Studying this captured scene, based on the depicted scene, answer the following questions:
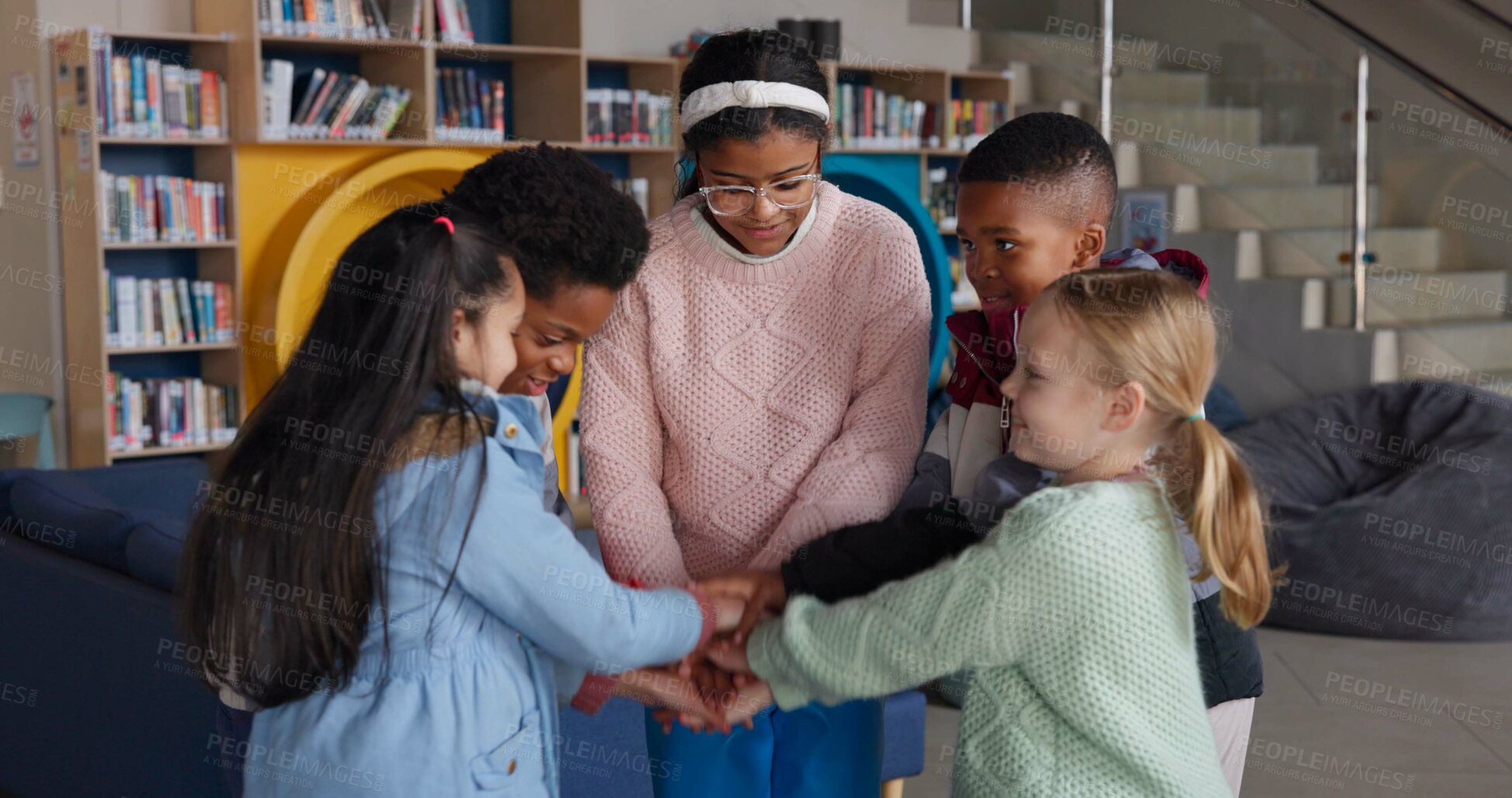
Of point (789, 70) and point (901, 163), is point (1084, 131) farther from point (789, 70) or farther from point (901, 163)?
point (901, 163)

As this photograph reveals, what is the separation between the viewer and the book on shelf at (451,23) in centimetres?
A: 516

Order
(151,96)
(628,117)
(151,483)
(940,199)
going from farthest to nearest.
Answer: (940,199) → (628,117) → (151,96) → (151,483)

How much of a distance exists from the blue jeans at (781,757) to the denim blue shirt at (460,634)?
0.21m

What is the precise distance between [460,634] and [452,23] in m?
4.28

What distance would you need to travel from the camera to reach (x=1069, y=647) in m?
1.24

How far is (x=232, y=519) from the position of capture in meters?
1.34

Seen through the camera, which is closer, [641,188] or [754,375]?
[754,375]

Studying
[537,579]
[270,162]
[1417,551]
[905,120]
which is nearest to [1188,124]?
[905,120]

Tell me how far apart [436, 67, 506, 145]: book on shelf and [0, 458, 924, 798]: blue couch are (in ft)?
7.69

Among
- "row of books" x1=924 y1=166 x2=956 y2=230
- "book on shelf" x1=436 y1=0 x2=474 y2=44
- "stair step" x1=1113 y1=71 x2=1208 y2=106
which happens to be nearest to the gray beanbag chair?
"stair step" x1=1113 y1=71 x2=1208 y2=106

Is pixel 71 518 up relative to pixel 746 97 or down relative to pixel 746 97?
down

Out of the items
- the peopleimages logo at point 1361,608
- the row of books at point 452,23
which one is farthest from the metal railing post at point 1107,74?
the row of books at point 452,23

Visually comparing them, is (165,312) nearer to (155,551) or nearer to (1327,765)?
(155,551)

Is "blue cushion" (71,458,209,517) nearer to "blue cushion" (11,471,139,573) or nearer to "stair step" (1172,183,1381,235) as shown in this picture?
"blue cushion" (11,471,139,573)
